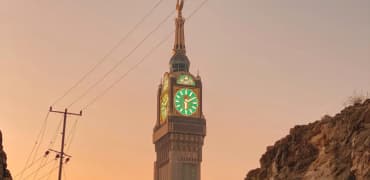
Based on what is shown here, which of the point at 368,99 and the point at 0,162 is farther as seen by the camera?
the point at 0,162

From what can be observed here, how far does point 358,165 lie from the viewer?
27.9 m

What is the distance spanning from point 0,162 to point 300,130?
51.4 ft

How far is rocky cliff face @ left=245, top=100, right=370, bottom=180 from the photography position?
28516mm

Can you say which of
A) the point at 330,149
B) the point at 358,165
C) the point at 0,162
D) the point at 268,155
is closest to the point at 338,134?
the point at 330,149

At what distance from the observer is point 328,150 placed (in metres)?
31.0

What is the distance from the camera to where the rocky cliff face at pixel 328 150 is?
93.6 ft

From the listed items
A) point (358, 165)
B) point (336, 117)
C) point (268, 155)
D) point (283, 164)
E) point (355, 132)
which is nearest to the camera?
point (358, 165)

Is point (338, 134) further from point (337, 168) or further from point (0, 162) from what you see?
point (0, 162)

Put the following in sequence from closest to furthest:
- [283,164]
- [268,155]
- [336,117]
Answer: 1. [336,117]
2. [283,164]
3. [268,155]

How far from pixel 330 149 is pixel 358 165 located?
3.02 meters

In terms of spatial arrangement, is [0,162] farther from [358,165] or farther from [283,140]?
[358,165]

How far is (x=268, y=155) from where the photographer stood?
1453 inches

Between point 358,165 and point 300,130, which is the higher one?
point 300,130

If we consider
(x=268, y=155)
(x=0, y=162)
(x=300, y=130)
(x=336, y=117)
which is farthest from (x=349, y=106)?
(x=0, y=162)
